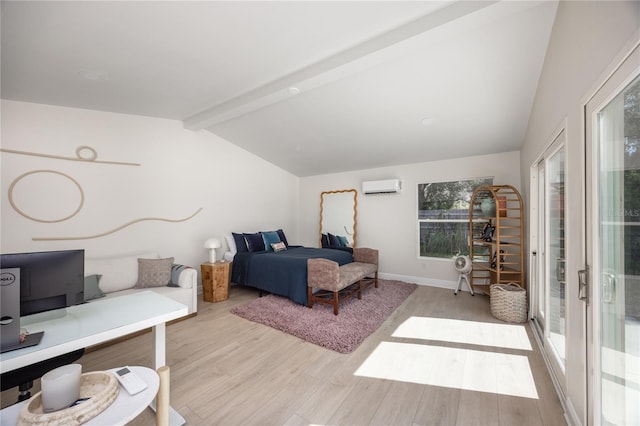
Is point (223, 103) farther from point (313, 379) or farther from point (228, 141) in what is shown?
point (313, 379)

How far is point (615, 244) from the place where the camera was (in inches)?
49.3

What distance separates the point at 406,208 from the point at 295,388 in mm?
3742

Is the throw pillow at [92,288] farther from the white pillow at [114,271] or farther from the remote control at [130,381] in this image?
the remote control at [130,381]

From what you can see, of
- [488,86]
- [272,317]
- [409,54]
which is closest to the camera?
[409,54]

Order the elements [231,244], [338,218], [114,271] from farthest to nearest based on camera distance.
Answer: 1. [338,218]
2. [231,244]
3. [114,271]

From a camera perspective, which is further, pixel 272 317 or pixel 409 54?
pixel 272 317

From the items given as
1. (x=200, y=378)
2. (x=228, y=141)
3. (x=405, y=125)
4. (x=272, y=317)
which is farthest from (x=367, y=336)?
(x=228, y=141)

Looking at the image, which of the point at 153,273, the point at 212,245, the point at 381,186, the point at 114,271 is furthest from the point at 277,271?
the point at 381,186

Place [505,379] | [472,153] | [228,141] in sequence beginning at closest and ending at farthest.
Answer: [505,379]
[472,153]
[228,141]

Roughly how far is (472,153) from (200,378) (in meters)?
4.63

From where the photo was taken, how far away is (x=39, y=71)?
7.87 feet

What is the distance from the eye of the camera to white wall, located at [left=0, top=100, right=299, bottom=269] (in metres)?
2.86

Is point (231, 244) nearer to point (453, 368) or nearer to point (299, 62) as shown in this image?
point (299, 62)

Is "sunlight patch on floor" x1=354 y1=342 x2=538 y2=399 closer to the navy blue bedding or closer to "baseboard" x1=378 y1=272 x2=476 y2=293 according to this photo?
the navy blue bedding
